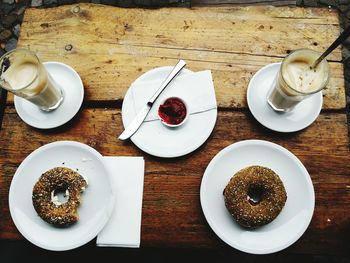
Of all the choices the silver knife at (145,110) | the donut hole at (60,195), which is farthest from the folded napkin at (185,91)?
the donut hole at (60,195)

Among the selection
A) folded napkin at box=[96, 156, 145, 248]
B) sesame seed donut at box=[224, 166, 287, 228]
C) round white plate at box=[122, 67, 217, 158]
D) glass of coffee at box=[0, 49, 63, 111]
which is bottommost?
folded napkin at box=[96, 156, 145, 248]

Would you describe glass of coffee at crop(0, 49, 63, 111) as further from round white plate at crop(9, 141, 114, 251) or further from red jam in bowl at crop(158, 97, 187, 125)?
red jam in bowl at crop(158, 97, 187, 125)

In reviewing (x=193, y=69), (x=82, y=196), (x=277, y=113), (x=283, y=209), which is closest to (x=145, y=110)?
(x=193, y=69)

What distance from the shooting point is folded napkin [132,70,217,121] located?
1495 millimetres

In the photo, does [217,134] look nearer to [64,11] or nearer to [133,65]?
[133,65]

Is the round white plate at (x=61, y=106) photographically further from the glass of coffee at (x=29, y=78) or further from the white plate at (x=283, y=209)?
the white plate at (x=283, y=209)

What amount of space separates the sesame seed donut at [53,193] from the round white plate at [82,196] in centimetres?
4

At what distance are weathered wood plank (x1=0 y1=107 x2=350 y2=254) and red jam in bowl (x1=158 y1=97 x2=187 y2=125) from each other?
15 cm

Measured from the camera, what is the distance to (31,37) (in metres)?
1.65

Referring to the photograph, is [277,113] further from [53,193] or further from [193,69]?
[53,193]

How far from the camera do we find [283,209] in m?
1.40

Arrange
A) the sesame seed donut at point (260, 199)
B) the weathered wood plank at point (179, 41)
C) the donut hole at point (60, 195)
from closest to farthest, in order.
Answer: the sesame seed donut at point (260, 199) < the donut hole at point (60, 195) < the weathered wood plank at point (179, 41)

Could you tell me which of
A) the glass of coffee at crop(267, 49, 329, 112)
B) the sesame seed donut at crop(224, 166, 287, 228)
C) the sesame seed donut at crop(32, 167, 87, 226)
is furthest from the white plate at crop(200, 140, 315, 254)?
the sesame seed donut at crop(32, 167, 87, 226)

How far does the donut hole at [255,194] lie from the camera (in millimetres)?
1370
